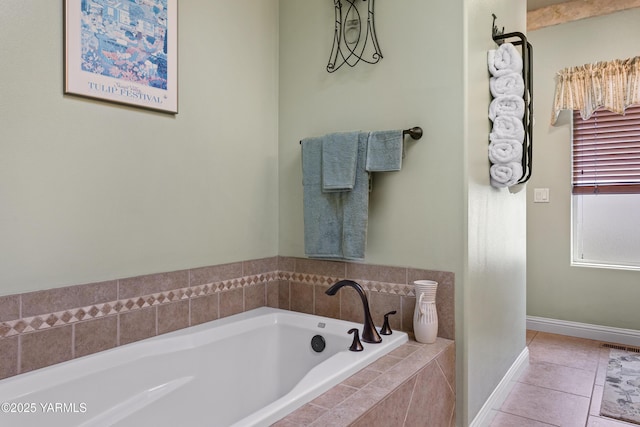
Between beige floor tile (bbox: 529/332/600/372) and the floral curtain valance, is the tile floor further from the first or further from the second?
the floral curtain valance

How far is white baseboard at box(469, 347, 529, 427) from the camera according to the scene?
80.0 inches

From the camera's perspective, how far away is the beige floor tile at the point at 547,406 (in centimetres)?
214

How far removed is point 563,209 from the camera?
357cm

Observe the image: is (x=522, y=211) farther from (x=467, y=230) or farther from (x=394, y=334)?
(x=394, y=334)

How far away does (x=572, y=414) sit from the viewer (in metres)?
2.18

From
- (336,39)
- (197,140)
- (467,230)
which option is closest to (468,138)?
(467,230)

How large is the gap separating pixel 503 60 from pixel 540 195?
191 centimetres

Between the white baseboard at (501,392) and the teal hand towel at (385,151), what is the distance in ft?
4.12

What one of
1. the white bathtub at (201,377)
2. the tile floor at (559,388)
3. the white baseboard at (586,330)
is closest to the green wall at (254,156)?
the tile floor at (559,388)

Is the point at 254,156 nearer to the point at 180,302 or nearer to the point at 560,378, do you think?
the point at 180,302

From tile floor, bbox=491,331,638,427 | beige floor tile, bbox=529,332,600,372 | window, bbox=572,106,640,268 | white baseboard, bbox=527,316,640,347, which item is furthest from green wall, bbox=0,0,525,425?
window, bbox=572,106,640,268

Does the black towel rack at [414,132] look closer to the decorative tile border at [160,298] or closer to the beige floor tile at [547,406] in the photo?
the decorative tile border at [160,298]

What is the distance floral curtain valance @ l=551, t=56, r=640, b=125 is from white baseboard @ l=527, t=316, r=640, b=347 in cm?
173

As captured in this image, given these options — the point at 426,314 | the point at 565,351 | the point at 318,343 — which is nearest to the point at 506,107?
the point at 426,314
